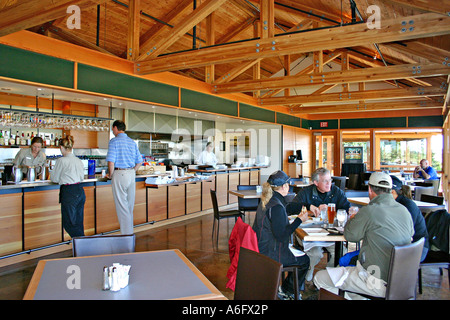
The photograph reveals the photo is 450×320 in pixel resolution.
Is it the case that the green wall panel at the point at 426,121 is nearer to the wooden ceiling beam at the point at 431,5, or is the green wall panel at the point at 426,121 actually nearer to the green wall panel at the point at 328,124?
the green wall panel at the point at 328,124

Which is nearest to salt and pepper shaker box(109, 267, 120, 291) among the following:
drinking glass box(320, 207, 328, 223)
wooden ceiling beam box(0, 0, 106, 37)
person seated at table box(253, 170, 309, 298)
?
person seated at table box(253, 170, 309, 298)

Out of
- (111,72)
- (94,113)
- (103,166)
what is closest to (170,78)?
(111,72)

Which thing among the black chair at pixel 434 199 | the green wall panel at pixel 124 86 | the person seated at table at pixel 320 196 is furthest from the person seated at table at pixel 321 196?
the green wall panel at pixel 124 86

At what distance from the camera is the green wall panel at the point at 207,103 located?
25.7 feet

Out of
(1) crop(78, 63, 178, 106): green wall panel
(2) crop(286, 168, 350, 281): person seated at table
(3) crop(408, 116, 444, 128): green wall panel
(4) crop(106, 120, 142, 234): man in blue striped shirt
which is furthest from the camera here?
(3) crop(408, 116, 444, 128): green wall panel

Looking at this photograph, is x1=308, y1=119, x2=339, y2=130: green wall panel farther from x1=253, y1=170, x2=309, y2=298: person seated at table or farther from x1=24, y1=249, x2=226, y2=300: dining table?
x1=24, y1=249, x2=226, y2=300: dining table

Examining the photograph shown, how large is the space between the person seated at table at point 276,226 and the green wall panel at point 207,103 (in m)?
5.06

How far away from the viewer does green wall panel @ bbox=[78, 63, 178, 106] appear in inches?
221

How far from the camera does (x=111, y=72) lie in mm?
6039

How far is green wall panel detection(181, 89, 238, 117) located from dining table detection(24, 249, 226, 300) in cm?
586

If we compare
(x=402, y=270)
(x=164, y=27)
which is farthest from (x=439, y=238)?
(x=164, y=27)

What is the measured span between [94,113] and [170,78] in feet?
10.1

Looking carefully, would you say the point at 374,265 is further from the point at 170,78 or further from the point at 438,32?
the point at 170,78

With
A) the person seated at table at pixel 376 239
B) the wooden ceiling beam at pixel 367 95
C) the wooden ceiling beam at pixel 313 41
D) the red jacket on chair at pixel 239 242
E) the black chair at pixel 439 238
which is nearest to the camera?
the person seated at table at pixel 376 239
